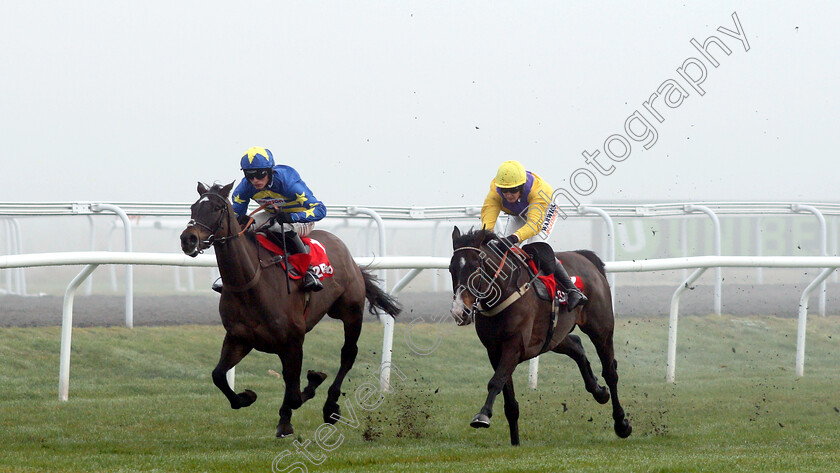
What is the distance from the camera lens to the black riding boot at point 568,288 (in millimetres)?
6031

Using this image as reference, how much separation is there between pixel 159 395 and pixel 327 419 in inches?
54.3

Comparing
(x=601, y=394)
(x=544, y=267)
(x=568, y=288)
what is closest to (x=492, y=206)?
(x=544, y=267)

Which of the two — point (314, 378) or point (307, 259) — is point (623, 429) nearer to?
point (314, 378)

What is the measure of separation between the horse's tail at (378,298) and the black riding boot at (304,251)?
0.97 metres

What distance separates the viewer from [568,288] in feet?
20.0

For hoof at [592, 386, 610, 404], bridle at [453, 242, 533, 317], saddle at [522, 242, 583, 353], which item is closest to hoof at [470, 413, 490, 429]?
bridle at [453, 242, 533, 317]

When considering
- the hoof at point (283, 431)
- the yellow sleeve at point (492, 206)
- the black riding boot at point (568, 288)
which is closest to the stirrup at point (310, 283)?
the hoof at point (283, 431)

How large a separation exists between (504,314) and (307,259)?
4.39 feet

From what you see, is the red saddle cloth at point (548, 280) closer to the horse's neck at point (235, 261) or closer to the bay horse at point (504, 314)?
the bay horse at point (504, 314)

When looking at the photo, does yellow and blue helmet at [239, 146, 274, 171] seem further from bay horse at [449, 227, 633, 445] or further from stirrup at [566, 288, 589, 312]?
stirrup at [566, 288, 589, 312]

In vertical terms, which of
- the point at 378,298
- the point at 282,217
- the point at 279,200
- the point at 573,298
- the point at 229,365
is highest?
the point at 279,200

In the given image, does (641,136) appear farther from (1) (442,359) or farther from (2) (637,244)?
(2) (637,244)

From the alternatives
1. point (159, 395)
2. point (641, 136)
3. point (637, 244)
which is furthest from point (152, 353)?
point (637, 244)

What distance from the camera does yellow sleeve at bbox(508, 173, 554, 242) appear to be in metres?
5.92
